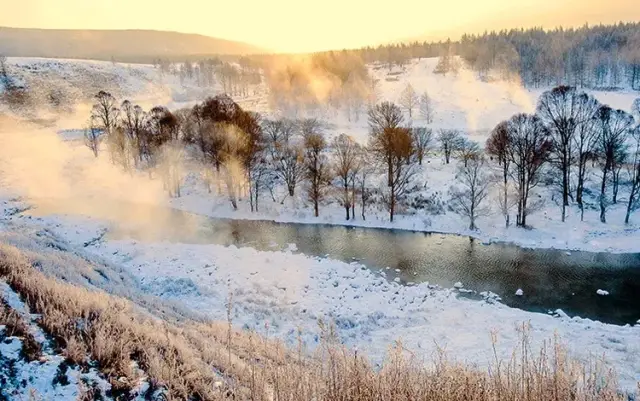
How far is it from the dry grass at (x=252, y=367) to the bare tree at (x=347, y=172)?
2780 centimetres

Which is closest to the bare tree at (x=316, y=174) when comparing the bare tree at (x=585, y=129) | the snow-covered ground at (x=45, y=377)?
the bare tree at (x=585, y=129)

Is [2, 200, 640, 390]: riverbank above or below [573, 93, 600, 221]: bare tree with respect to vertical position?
below

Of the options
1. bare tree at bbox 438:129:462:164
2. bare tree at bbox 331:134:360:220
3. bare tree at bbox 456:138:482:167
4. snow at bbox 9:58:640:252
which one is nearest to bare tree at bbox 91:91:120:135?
snow at bbox 9:58:640:252

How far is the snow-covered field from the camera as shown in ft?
52.1

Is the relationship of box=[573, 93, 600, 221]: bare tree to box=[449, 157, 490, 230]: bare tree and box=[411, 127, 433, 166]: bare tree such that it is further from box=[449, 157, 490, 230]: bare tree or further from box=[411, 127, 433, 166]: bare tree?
box=[411, 127, 433, 166]: bare tree

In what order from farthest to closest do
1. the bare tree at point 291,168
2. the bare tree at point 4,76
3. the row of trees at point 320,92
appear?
the row of trees at point 320,92 < the bare tree at point 4,76 < the bare tree at point 291,168

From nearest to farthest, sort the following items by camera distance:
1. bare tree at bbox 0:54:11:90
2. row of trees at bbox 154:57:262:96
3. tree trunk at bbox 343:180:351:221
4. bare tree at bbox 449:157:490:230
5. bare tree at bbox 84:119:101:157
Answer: bare tree at bbox 449:157:490:230
tree trunk at bbox 343:180:351:221
bare tree at bbox 84:119:101:157
bare tree at bbox 0:54:11:90
row of trees at bbox 154:57:262:96

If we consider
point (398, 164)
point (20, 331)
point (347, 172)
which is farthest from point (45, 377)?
point (398, 164)

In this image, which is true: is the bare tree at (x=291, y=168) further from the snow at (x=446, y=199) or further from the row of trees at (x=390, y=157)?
the snow at (x=446, y=199)

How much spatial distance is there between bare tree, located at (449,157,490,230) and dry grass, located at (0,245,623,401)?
Answer: 26.9 m

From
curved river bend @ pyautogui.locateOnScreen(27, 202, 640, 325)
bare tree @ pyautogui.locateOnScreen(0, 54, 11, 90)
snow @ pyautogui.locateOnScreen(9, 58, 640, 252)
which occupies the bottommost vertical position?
curved river bend @ pyautogui.locateOnScreen(27, 202, 640, 325)

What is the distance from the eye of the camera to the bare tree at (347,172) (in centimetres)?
3794

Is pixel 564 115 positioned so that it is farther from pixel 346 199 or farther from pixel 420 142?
pixel 346 199

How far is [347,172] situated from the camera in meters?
39.3
